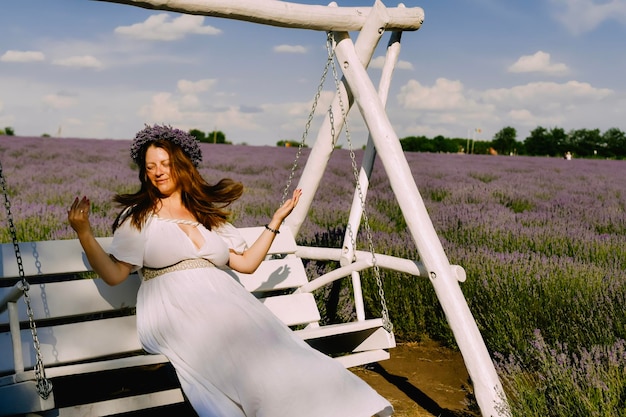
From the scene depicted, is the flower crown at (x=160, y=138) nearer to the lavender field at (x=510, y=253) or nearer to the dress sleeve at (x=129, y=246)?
the dress sleeve at (x=129, y=246)

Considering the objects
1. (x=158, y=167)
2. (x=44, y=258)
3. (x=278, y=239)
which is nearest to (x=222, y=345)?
(x=158, y=167)

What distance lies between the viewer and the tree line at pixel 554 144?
54.5 metres

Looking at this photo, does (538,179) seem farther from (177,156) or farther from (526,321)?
(177,156)

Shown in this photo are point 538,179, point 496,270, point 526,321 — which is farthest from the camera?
point 538,179

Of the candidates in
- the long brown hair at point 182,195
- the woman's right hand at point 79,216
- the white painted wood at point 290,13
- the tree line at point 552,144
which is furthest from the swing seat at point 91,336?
the tree line at point 552,144

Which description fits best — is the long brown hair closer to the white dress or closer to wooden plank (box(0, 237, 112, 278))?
the white dress

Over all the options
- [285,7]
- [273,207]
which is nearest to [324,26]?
[285,7]

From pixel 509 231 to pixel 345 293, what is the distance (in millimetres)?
1781

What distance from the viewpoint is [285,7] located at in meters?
3.09

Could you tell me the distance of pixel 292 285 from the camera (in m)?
3.60

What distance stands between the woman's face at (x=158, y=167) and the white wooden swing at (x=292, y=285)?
53 cm

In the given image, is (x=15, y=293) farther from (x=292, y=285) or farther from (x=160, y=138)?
(x=292, y=285)

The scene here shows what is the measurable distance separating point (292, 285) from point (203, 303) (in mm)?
1134

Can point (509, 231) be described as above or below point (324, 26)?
below
